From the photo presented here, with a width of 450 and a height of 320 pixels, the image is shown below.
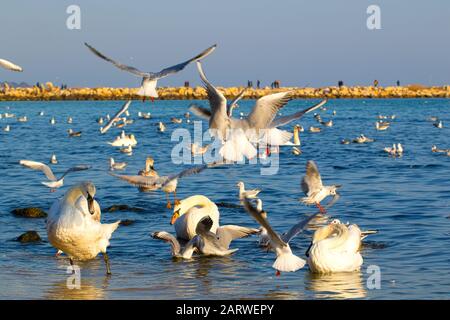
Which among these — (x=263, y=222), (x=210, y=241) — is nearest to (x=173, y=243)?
(x=210, y=241)

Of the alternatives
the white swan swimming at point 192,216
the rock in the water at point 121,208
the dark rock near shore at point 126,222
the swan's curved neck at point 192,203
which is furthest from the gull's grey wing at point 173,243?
the rock in the water at point 121,208

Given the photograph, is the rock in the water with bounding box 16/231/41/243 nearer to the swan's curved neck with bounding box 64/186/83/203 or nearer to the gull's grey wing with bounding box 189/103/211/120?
the swan's curved neck with bounding box 64/186/83/203

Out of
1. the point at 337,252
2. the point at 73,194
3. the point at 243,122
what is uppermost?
the point at 243,122

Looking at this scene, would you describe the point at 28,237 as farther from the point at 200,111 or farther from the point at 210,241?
the point at 200,111

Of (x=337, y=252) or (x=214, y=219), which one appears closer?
(x=337, y=252)

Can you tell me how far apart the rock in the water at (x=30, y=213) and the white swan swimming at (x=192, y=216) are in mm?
3098

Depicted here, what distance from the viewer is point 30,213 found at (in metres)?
14.7

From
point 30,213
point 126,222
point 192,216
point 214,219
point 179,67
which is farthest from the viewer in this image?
point 30,213

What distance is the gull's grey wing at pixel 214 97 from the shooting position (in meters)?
11.0

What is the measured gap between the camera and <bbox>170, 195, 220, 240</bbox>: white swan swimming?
1216 centimetres

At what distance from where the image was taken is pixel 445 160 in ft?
82.9

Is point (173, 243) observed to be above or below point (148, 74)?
below

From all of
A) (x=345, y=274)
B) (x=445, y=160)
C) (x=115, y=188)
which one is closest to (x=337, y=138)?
(x=445, y=160)

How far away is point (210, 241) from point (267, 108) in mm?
1993
